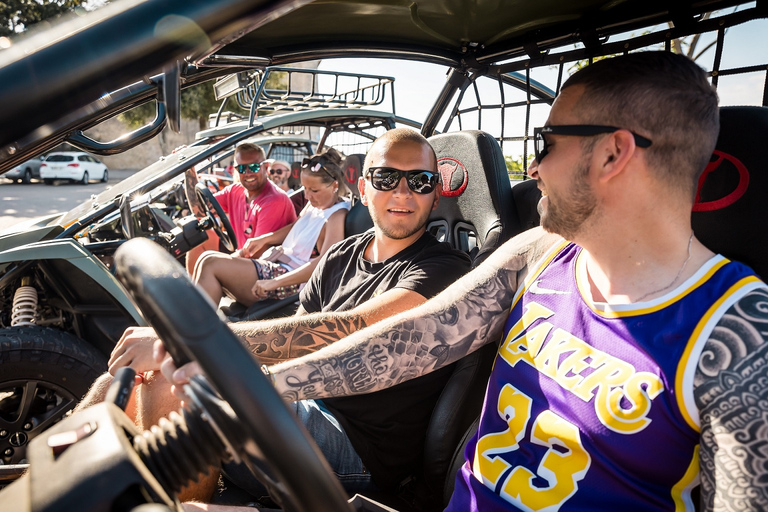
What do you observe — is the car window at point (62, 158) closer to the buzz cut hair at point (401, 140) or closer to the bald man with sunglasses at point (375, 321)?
the buzz cut hair at point (401, 140)

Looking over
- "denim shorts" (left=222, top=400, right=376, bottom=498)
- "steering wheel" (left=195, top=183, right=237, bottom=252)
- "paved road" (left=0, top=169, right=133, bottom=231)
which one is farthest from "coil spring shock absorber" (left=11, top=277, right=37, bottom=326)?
"paved road" (left=0, top=169, right=133, bottom=231)

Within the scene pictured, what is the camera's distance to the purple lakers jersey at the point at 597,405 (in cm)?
103

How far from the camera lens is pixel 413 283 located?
190 centimetres

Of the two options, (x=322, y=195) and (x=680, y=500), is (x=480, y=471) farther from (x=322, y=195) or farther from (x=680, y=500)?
(x=322, y=195)

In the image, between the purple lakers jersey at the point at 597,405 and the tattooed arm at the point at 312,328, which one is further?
the tattooed arm at the point at 312,328

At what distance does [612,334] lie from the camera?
1.18m

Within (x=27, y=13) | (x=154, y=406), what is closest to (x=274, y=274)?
(x=154, y=406)

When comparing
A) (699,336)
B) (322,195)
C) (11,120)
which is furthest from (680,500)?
(322,195)

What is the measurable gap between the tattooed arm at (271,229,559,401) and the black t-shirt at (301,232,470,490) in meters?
0.17

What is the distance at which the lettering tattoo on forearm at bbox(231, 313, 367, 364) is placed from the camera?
1.80 metres

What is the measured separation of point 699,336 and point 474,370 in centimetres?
73

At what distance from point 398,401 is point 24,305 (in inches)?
78.7

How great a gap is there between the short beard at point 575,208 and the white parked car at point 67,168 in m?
20.0

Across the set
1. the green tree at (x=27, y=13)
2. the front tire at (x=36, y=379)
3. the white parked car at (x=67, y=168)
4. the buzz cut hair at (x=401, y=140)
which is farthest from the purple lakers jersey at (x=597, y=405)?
the white parked car at (x=67, y=168)
